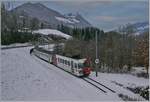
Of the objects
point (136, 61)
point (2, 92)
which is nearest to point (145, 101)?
point (2, 92)

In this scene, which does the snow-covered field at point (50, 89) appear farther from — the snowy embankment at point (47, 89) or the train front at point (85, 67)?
the train front at point (85, 67)

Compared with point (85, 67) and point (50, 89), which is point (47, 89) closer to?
point (50, 89)

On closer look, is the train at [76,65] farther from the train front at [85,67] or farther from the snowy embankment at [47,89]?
the snowy embankment at [47,89]

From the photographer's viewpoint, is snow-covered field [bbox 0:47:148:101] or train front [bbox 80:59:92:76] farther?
train front [bbox 80:59:92:76]

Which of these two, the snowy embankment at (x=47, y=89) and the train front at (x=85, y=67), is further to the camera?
the train front at (x=85, y=67)

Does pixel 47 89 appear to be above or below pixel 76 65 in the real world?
below

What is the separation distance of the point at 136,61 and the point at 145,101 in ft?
88.3

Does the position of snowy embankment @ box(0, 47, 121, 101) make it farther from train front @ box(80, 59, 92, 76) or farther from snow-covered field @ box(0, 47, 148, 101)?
train front @ box(80, 59, 92, 76)

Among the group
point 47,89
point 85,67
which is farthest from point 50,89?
point 85,67

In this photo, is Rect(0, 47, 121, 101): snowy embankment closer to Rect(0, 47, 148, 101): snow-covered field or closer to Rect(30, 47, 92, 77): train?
Rect(0, 47, 148, 101): snow-covered field

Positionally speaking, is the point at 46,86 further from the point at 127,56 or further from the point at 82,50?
the point at 82,50

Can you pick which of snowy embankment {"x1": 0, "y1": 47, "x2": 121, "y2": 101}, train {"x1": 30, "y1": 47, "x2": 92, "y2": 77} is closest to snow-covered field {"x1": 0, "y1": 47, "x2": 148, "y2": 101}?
snowy embankment {"x1": 0, "y1": 47, "x2": 121, "y2": 101}

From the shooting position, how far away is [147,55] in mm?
41312

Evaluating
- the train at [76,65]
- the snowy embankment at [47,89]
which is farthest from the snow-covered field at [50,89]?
the train at [76,65]
